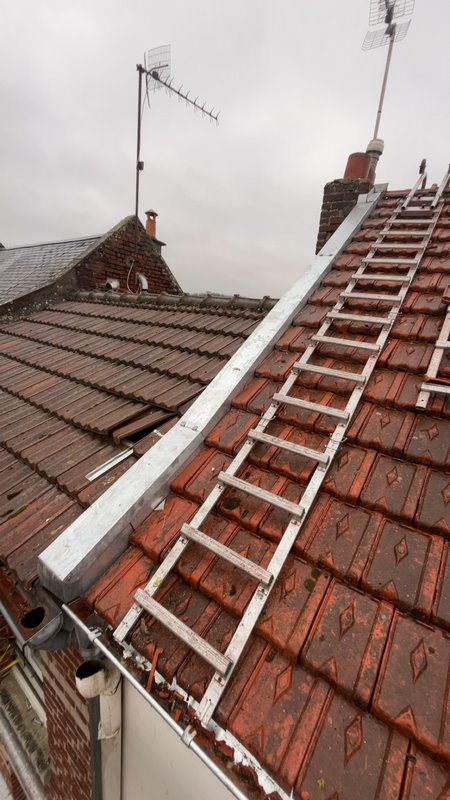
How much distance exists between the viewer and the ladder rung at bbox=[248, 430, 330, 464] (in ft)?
5.79

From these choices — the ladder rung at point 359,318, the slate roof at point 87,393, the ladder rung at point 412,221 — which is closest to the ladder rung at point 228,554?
the slate roof at point 87,393

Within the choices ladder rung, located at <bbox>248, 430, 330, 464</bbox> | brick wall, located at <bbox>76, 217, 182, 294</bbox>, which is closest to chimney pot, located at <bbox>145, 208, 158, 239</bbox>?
brick wall, located at <bbox>76, 217, 182, 294</bbox>

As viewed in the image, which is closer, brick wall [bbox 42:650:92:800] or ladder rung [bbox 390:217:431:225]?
brick wall [bbox 42:650:92:800]

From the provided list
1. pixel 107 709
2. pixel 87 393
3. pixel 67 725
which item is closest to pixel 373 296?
pixel 87 393

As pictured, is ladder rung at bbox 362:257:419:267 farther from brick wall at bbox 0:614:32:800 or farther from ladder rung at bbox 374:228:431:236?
brick wall at bbox 0:614:32:800

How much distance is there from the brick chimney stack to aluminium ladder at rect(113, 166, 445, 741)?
1.08 meters

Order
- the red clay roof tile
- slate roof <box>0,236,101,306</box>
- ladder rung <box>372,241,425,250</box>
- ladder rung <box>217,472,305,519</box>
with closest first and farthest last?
1. the red clay roof tile
2. ladder rung <box>217,472,305,519</box>
3. ladder rung <box>372,241,425,250</box>
4. slate roof <box>0,236,101,306</box>

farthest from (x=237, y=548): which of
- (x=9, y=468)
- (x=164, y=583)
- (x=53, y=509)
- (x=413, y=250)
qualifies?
(x=413, y=250)

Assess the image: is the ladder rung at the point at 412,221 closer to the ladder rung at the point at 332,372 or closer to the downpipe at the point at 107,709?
the ladder rung at the point at 332,372

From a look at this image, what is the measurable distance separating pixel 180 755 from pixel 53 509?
160 cm

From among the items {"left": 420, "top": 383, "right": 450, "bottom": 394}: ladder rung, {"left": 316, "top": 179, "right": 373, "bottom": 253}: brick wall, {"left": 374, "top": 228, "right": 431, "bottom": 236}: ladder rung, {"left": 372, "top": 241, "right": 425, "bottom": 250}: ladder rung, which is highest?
{"left": 316, "top": 179, "right": 373, "bottom": 253}: brick wall

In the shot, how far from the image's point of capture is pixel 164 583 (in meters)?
1.57

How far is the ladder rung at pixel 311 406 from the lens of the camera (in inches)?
75.4

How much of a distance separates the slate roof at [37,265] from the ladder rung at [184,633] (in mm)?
7035
